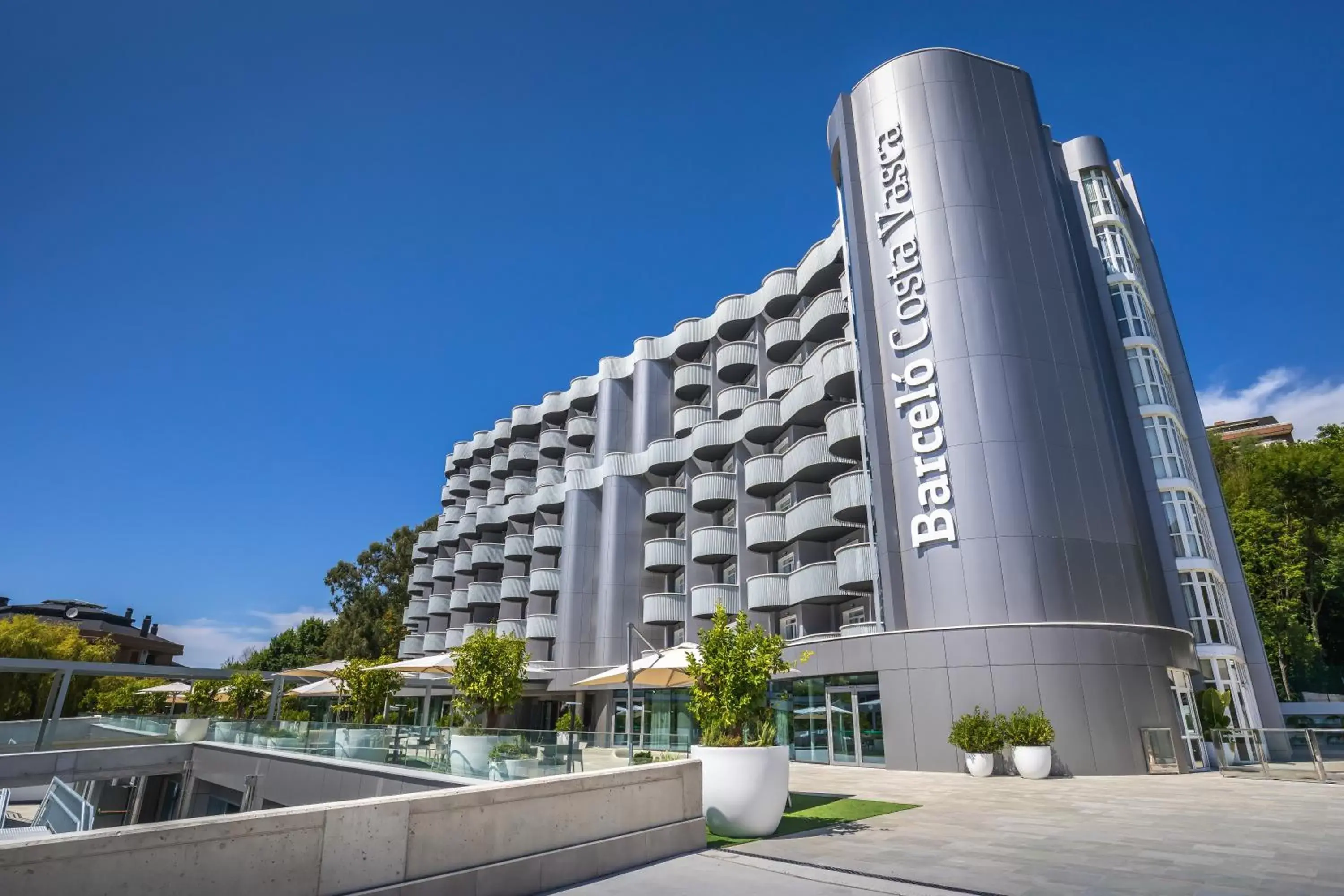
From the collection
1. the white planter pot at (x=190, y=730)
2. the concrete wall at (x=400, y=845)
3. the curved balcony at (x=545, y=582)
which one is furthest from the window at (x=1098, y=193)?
the white planter pot at (x=190, y=730)

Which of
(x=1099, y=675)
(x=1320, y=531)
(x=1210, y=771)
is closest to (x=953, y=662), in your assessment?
(x=1099, y=675)

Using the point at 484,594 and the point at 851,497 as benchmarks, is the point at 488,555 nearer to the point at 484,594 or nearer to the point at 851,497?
the point at 484,594

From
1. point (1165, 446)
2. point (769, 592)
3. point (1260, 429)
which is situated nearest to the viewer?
point (1165, 446)

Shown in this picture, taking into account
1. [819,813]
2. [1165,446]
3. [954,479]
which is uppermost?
[1165,446]

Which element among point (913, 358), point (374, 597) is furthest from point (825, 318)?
point (374, 597)

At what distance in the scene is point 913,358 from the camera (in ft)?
86.0

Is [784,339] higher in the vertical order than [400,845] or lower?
higher

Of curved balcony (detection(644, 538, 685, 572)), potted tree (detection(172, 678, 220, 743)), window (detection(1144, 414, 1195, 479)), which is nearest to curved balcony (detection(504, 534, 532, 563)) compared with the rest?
curved balcony (detection(644, 538, 685, 572))

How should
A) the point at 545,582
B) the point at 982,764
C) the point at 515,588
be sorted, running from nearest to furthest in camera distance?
the point at 982,764 < the point at 545,582 < the point at 515,588

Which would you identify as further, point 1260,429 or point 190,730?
point 1260,429

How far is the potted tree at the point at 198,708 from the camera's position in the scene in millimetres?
28734

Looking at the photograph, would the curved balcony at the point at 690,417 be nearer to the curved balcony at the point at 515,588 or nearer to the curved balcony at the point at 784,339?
the curved balcony at the point at 784,339

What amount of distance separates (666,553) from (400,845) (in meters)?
34.0

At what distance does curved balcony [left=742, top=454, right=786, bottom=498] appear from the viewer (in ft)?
115
